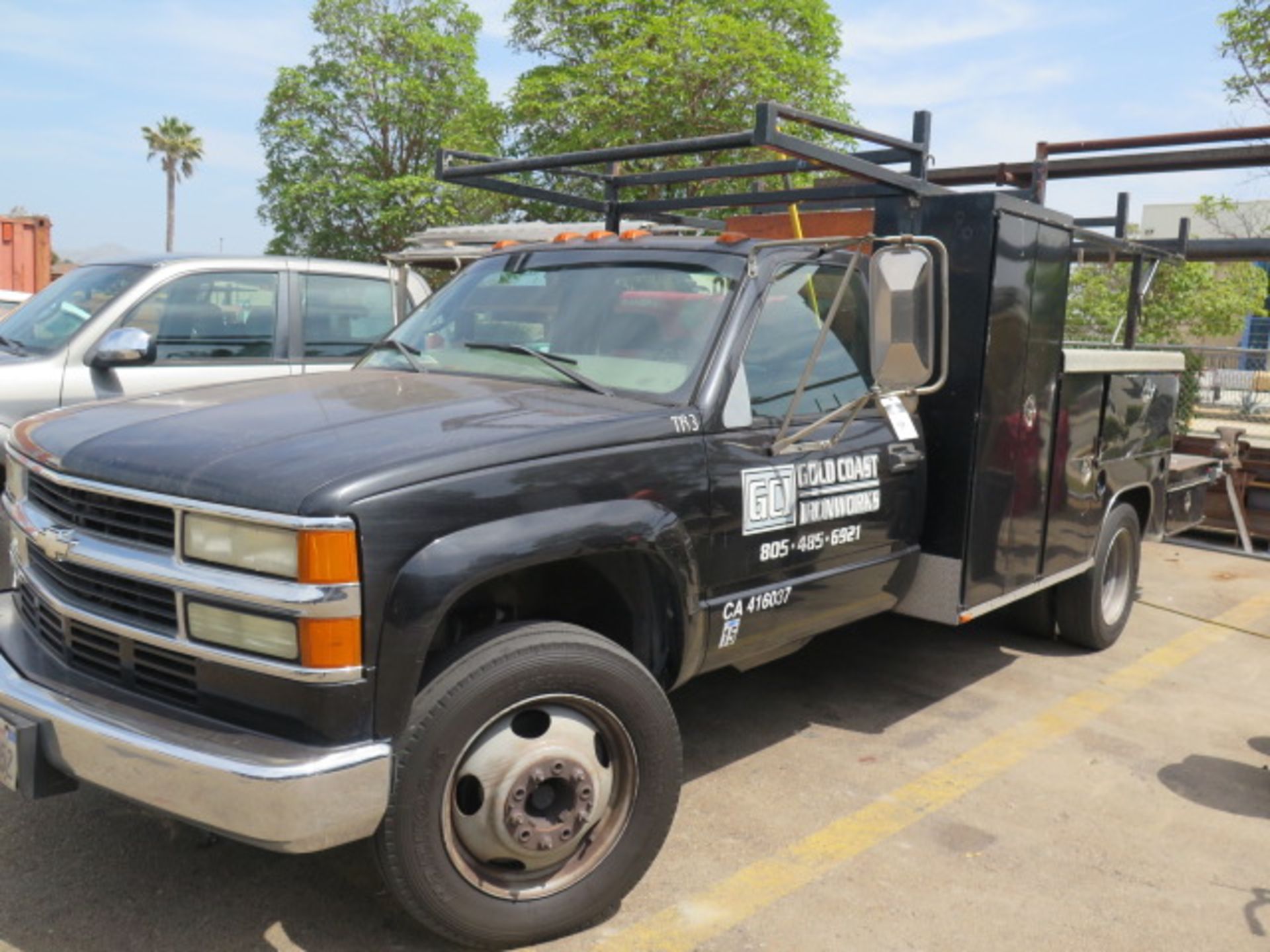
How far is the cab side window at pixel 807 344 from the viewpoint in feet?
12.5

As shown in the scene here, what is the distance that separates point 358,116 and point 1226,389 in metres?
21.7

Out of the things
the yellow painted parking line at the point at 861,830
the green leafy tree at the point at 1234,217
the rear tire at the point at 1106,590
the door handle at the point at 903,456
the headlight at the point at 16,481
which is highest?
the green leafy tree at the point at 1234,217

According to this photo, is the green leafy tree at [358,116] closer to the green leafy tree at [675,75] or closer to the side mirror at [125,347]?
the green leafy tree at [675,75]

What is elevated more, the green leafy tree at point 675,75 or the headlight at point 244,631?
the green leafy tree at point 675,75

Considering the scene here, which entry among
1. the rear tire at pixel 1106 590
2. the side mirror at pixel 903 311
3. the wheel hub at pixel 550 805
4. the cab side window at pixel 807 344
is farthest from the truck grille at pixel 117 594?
the rear tire at pixel 1106 590

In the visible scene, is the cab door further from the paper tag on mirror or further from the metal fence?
the metal fence

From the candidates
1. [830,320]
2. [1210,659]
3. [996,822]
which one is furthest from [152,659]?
[1210,659]

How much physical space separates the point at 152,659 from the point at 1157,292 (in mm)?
18500

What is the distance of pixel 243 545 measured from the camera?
102 inches

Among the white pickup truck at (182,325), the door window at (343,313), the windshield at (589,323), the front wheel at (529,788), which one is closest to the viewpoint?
the front wheel at (529,788)

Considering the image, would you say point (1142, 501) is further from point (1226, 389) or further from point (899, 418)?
point (1226, 389)

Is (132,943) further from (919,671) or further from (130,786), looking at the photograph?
(919,671)

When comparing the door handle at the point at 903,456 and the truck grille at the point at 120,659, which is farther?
the door handle at the point at 903,456

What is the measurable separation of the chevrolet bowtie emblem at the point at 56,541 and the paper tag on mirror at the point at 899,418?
2921mm
